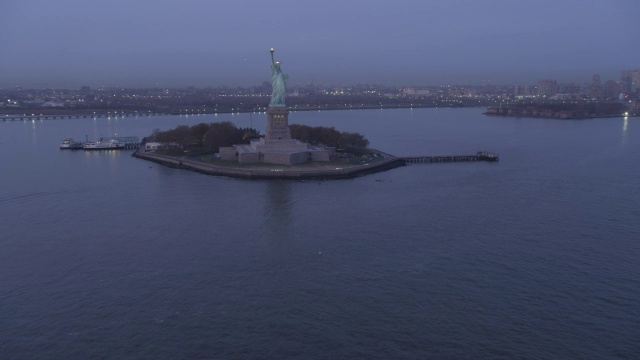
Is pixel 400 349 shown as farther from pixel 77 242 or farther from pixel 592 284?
pixel 77 242

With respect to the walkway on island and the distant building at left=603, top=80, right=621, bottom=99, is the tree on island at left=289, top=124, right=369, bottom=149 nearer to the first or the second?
the walkway on island

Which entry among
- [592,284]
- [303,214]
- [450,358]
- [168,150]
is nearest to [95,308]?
[450,358]

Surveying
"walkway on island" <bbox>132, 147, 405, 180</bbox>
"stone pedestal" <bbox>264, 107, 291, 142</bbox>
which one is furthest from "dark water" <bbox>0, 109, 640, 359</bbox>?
"stone pedestal" <bbox>264, 107, 291, 142</bbox>

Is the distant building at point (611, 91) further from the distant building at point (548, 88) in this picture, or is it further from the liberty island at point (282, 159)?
the liberty island at point (282, 159)

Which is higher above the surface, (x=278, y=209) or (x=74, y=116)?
(x=74, y=116)

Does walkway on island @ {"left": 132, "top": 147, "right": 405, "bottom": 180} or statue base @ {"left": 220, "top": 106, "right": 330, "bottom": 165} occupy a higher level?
statue base @ {"left": 220, "top": 106, "right": 330, "bottom": 165}

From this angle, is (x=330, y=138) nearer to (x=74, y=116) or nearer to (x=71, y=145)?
(x=71, y=145)

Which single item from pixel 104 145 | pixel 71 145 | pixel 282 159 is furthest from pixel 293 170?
pixel 71 145
